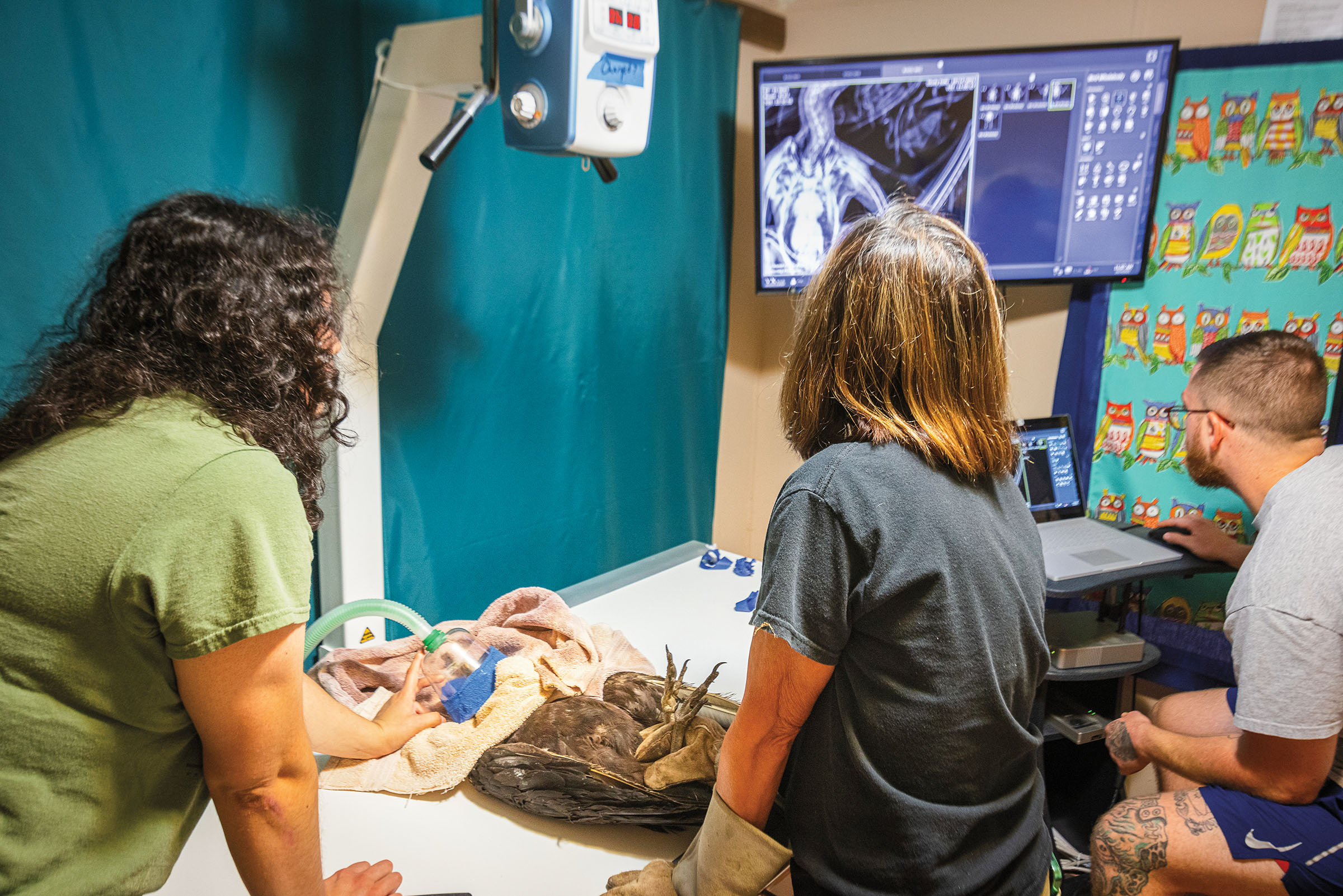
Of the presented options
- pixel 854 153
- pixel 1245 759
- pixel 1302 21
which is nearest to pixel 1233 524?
pixel 1245 759

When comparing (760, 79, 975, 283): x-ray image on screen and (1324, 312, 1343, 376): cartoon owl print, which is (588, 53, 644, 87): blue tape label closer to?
(760, 79, 975, 283): x-ray image on screen


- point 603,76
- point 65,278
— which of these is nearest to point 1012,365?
point 603,76

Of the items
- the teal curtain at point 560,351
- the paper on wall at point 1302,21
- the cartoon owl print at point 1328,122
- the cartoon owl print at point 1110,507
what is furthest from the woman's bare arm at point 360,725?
the paper on wall at point 1302,21

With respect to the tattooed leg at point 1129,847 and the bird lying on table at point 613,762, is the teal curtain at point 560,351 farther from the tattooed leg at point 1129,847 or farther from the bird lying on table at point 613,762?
the tattooed leg at point 1129,847

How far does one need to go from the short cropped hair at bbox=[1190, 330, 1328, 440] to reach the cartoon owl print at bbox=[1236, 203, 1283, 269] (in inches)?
15.0

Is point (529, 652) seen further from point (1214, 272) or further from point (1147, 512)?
point (1214, 272)

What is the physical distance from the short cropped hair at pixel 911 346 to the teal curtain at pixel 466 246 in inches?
40.3

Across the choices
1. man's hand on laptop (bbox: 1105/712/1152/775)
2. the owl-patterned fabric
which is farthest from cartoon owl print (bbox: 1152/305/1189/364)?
man's hand on laptop (bbox: 1105/712/1152/775)

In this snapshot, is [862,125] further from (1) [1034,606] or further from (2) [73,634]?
Result: (2) [73,634]

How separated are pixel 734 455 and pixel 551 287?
1174 mm

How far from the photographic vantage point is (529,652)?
148 cm

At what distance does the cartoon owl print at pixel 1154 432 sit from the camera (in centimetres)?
235

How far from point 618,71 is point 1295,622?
1415mm

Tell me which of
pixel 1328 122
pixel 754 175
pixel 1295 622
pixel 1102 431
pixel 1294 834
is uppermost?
pixel 1328 122
